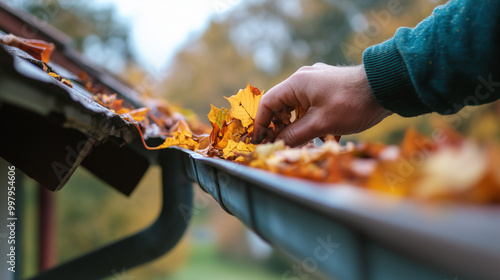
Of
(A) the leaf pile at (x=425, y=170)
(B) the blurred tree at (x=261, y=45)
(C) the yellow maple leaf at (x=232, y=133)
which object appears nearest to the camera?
(A) the leaf pile at (x=425, y=170)

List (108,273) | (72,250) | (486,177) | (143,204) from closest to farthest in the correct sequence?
1. (486,177)
2. (108,273)
3. (72,250)
4. (143,204)

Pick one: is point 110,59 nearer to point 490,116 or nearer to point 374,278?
point 490,116

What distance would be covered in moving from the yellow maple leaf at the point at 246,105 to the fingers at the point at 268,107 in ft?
0.06

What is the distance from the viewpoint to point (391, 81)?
95 cm

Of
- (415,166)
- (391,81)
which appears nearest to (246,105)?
(391,81)

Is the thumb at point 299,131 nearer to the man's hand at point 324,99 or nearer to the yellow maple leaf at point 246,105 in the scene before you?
the man's hand at point 324,99

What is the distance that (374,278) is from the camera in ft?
1.14

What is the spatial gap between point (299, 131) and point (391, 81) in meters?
0.27

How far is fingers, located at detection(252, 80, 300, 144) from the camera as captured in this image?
100 centimetres

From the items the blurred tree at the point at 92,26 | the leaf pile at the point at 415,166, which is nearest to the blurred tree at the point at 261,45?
the blurred tree at the point at 92,26

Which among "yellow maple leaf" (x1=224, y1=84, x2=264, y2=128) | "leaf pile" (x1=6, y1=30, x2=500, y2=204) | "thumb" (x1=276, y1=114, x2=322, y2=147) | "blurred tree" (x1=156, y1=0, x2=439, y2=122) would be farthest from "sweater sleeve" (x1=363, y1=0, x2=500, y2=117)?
"blurred tree" (x1=156, y1=0, x2=439, y2=122)

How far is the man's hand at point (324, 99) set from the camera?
1040 mm

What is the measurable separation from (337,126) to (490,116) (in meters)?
9.91

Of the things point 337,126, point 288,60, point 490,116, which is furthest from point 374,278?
point 288,60
